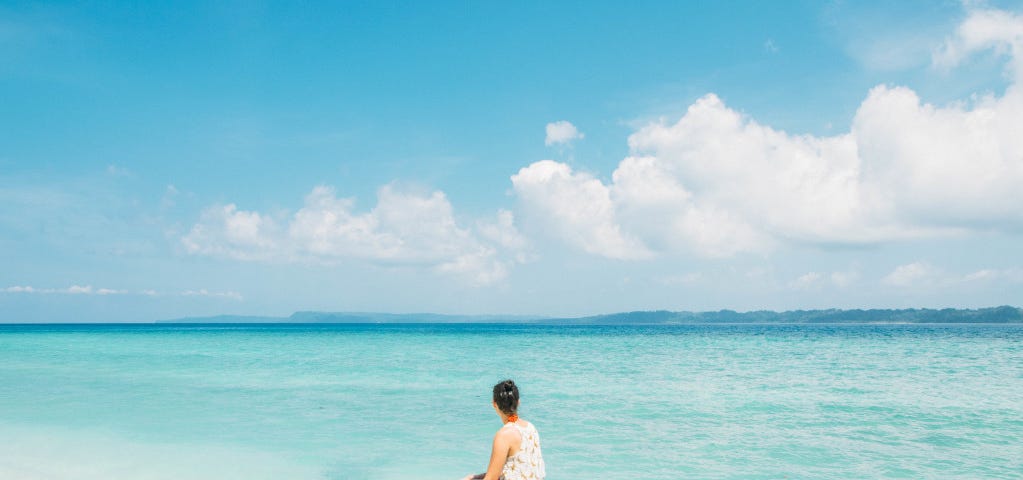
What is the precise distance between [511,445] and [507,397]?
0.40 meters

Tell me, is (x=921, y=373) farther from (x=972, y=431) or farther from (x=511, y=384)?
(x=511, y=384)

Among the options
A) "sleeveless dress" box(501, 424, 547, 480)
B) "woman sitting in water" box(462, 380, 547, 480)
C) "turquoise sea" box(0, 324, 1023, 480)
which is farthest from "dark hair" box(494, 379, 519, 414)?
"turquoise sea" box(0, 324, 1023, 480)

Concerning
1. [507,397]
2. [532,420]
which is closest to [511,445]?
[507,397]

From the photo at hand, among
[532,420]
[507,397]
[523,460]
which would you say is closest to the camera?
[507,397]

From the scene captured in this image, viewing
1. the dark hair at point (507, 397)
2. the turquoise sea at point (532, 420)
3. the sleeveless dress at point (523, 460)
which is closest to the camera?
the dark hair at point (507, 397)

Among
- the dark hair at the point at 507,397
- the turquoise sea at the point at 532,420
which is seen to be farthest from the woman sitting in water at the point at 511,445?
the turquoise sea at the point at 532,420

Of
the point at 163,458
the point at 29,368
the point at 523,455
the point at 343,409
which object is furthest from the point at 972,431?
the point at 29,368

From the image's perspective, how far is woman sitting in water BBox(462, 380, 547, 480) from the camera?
5055 millimetres

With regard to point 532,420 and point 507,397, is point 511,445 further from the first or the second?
point 532,420

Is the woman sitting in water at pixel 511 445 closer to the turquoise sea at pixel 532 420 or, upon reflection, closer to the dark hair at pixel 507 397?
the dark hair at pixel 507 397

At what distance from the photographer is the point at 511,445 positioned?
512 centimetres

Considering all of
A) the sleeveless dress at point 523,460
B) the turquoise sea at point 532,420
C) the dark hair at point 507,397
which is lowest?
the turquoise sea at point 532,420

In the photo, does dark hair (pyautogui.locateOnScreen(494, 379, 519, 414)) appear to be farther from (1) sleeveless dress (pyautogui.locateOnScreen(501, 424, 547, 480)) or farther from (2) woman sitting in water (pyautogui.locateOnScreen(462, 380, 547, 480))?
(1) sleeveless dress (pyautogui.locateOnScreen(501, 424, 547, 480))

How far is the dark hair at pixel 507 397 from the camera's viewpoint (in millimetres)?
5023
